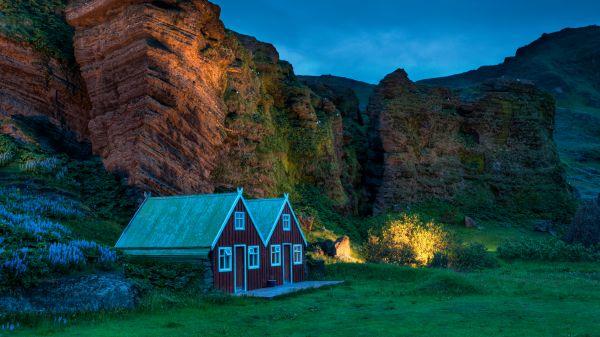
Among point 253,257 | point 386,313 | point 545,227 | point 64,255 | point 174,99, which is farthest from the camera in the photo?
point 545,227

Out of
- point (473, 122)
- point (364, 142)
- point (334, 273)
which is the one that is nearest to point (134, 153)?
point (334, 273)

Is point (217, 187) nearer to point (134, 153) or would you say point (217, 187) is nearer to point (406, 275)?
point (134, 153)

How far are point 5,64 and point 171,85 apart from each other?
49.5 ft

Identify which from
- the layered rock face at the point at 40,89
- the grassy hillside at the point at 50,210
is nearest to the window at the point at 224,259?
the grassy hillside at the point at 50,210

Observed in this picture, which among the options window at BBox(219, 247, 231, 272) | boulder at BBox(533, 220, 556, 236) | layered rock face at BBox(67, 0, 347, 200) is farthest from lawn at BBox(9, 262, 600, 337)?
boulder at BBox(533, 220, 556, 236)

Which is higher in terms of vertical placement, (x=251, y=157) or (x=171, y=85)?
(x=171, y=85)

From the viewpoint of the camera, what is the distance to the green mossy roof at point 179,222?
34500 mm

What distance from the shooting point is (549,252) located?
5678 centimetres

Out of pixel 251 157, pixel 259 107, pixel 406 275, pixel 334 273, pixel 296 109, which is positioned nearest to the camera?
pixel 406 275

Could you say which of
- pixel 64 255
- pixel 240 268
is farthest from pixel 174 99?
pixel 64 255

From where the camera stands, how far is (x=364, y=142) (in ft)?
279

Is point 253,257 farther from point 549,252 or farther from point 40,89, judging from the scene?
point 549,252

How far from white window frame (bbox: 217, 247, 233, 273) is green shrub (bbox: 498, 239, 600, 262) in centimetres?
3464

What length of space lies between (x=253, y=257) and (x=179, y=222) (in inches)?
213
